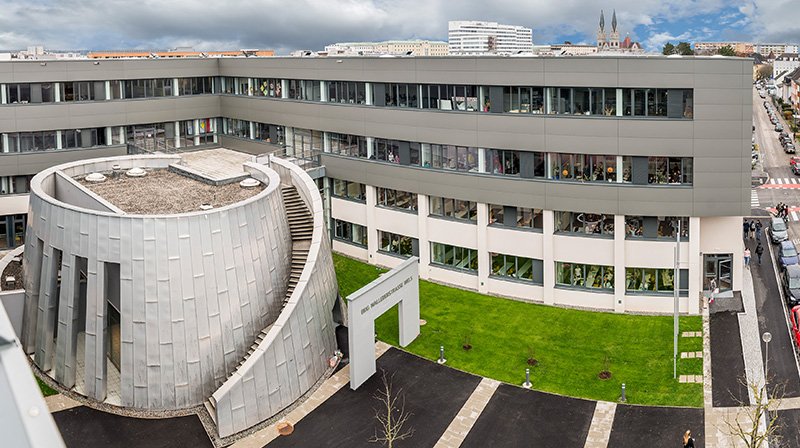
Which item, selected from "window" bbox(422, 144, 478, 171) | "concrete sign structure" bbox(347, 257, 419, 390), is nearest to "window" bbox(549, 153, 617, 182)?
"window" bbox(422, 144, 478, 171)

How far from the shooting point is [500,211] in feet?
144

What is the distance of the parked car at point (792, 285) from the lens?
4288cm

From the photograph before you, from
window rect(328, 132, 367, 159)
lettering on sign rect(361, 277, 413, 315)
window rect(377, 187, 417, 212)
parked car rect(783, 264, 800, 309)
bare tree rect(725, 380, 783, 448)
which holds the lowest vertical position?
bare tree rect(725, 380, 783, 448)

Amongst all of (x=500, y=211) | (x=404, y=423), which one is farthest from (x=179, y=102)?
(x=404, y=423)

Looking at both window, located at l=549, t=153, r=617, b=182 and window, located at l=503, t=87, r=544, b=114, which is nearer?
window, located at l=549, t=153, r=617, b=182

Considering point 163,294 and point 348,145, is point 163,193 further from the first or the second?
point 348,145

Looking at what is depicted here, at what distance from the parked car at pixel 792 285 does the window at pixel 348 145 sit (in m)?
28.1

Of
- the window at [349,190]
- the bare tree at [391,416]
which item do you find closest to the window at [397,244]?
the window at [349,190]

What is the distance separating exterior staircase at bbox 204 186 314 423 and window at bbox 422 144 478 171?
972 cm

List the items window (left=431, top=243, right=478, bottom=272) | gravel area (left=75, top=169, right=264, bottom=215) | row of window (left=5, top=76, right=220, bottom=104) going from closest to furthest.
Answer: gravel area (left=75, top=169, right=264, bottom=215)
window (left=431, top=243, right=478, bottom=272)
row of window (left=5, top=76, right=220, bottom=104)

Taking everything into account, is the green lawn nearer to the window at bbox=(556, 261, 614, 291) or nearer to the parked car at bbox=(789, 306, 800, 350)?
the window at bbox=(556, 261, 614, 291)

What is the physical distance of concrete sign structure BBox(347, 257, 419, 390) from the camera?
3244cm

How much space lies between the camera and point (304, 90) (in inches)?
2133

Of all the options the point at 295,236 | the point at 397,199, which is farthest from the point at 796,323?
the point at 295,236
